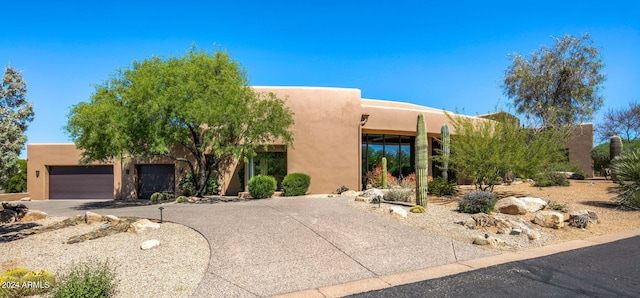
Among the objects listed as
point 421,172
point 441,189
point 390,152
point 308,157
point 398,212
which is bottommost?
point 398,212

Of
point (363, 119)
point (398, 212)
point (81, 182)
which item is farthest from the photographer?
point (81, 182)

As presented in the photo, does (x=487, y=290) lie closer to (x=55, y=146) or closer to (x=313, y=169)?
(x=313, y=169)

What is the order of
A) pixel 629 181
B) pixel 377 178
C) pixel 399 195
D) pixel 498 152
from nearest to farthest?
pixel 629 181 → pixel 399 195 → pixel 498 152 → pixel 377 178

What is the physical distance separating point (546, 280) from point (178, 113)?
47.4 ft

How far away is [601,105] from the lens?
2438 cm

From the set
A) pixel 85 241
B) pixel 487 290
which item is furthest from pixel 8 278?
pixel 487 290

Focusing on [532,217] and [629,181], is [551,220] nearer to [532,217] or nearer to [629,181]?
[532,217]

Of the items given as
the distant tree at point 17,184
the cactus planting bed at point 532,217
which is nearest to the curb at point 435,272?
the cactus planting bed at point 532,217

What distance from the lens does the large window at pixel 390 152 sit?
22.8 metres

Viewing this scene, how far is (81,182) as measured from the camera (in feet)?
79.6

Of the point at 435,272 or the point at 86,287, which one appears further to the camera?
the point at 435,272

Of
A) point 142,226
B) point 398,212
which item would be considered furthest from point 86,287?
point 398,212

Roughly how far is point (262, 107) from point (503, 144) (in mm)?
10513

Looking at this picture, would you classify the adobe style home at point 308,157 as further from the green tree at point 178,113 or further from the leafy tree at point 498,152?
the leafy tree at point 498,152
